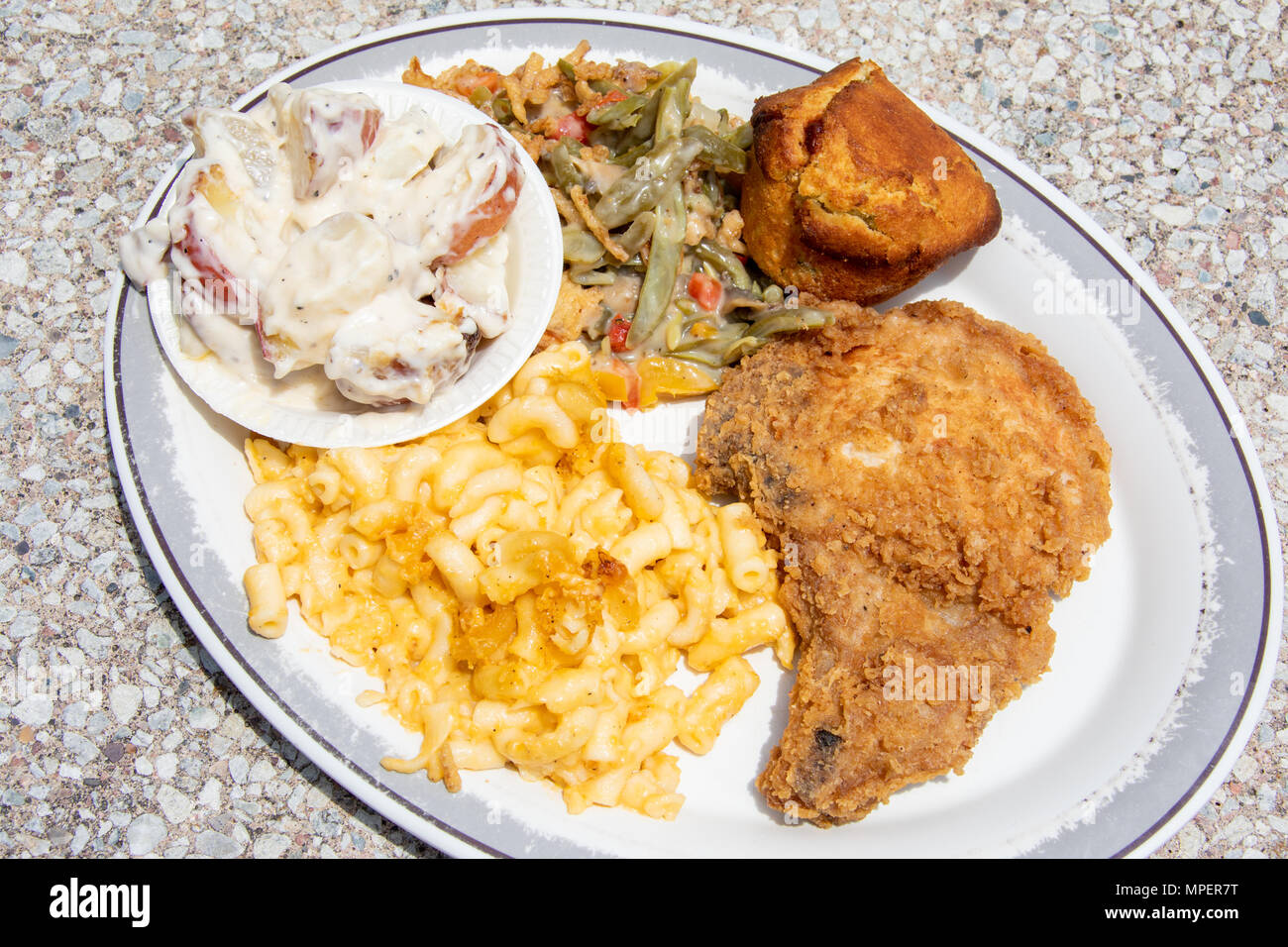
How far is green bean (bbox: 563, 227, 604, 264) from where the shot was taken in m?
3.46

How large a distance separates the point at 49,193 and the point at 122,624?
201 cm

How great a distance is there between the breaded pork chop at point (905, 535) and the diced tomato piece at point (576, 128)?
127 cm

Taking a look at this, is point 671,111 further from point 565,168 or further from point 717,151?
point 565,168

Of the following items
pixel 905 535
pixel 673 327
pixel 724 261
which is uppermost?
pixel 724 261

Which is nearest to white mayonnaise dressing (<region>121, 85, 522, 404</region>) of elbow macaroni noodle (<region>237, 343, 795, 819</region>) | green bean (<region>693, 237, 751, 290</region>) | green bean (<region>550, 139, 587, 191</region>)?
elbow macaroni noodle (<region>237, 343, 795, 819</region>)

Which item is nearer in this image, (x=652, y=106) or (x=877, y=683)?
(x=877, y=683)

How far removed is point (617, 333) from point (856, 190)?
38.3 inches

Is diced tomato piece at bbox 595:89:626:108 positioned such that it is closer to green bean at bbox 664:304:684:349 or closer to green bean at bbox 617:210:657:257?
green bean at bbox 617:210:657:257

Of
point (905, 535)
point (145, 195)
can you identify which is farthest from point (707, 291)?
point (145, 195)

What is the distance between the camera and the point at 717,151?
3.53 metres

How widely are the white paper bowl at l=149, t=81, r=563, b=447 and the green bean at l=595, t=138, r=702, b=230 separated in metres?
0.26

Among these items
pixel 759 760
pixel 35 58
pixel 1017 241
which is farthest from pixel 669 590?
pixel 35 58

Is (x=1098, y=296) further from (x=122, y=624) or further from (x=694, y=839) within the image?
(x=122, y=624)

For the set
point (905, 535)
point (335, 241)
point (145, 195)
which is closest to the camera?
point (335, 241)
